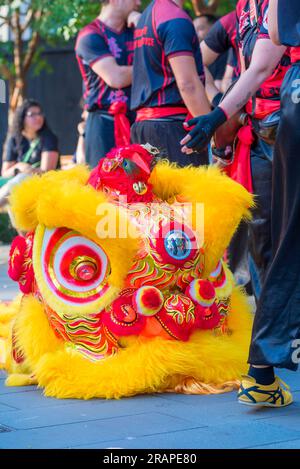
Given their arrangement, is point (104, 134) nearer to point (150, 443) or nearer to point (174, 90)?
point (174, 90)

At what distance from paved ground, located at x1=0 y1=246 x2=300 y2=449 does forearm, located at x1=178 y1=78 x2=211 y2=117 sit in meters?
1.79

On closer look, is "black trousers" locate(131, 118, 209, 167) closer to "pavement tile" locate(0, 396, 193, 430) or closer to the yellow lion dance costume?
the yellow lion dance costume

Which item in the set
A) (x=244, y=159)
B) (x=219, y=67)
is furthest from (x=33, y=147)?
(x=244, y=159)

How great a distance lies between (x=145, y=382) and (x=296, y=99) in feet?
4.19

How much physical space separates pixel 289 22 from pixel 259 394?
1354mm

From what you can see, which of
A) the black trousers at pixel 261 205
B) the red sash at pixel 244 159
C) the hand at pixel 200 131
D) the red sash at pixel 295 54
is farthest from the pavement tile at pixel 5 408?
the red sash at pixel 295 54

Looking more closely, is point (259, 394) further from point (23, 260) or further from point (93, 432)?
point (23, 260)

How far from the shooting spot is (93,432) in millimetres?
3340

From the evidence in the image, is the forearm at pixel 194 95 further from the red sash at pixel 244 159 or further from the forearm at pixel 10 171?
the forearm at pixel 10 171

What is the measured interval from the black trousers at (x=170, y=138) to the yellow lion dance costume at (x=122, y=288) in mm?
1138

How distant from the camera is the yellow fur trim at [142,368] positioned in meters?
3.86
